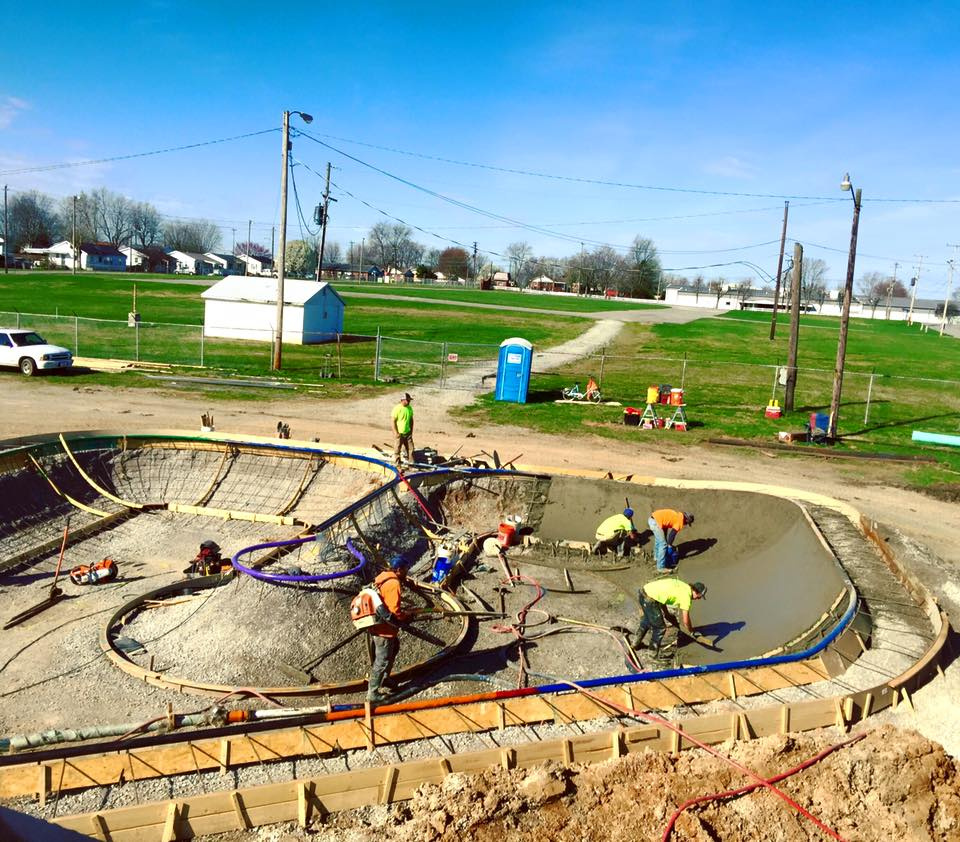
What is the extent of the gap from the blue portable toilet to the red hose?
19.0 m

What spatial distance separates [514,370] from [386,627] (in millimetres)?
18696

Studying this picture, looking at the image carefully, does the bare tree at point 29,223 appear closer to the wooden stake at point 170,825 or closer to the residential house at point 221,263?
the residential house at point 221,263

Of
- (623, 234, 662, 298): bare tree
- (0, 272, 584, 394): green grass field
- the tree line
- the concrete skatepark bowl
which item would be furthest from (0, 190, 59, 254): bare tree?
the concrete skatepark bowl

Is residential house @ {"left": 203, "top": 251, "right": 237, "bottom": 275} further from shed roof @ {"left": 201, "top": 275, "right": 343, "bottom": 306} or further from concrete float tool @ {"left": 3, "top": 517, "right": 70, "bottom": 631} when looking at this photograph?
concrete float tool @ {"left": 3, "top": 517, "right": 70, "bottom": 631}

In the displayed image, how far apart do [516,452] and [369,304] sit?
50441 millimetres

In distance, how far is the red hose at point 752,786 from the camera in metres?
6.38

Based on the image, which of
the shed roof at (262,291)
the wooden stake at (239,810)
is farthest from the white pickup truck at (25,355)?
the wooden stake at (239,810)

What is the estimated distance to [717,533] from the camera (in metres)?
15.1

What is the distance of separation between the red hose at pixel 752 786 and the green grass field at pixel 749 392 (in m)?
13.9

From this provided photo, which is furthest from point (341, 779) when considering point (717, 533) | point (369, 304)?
point (369, 304)

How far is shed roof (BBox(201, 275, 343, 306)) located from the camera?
36031 millimetres

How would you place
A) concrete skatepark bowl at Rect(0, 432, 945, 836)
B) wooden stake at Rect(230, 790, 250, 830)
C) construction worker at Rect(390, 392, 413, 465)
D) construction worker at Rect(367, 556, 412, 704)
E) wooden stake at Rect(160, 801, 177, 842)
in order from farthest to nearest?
construction worker at Rect(390, 392, 413, 465)
concrete skatepark bowl at Rect(0, 432, 945, 836)
construction worker at Rect(367, 556, 412, 704)
wooden stake at Rect(230, 790, 250, 830)
wooden stake at Rect(160, 801, 177, 842)

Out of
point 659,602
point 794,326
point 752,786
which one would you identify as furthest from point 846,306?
point 752,786

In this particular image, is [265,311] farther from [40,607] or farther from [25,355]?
A: [40,607]
